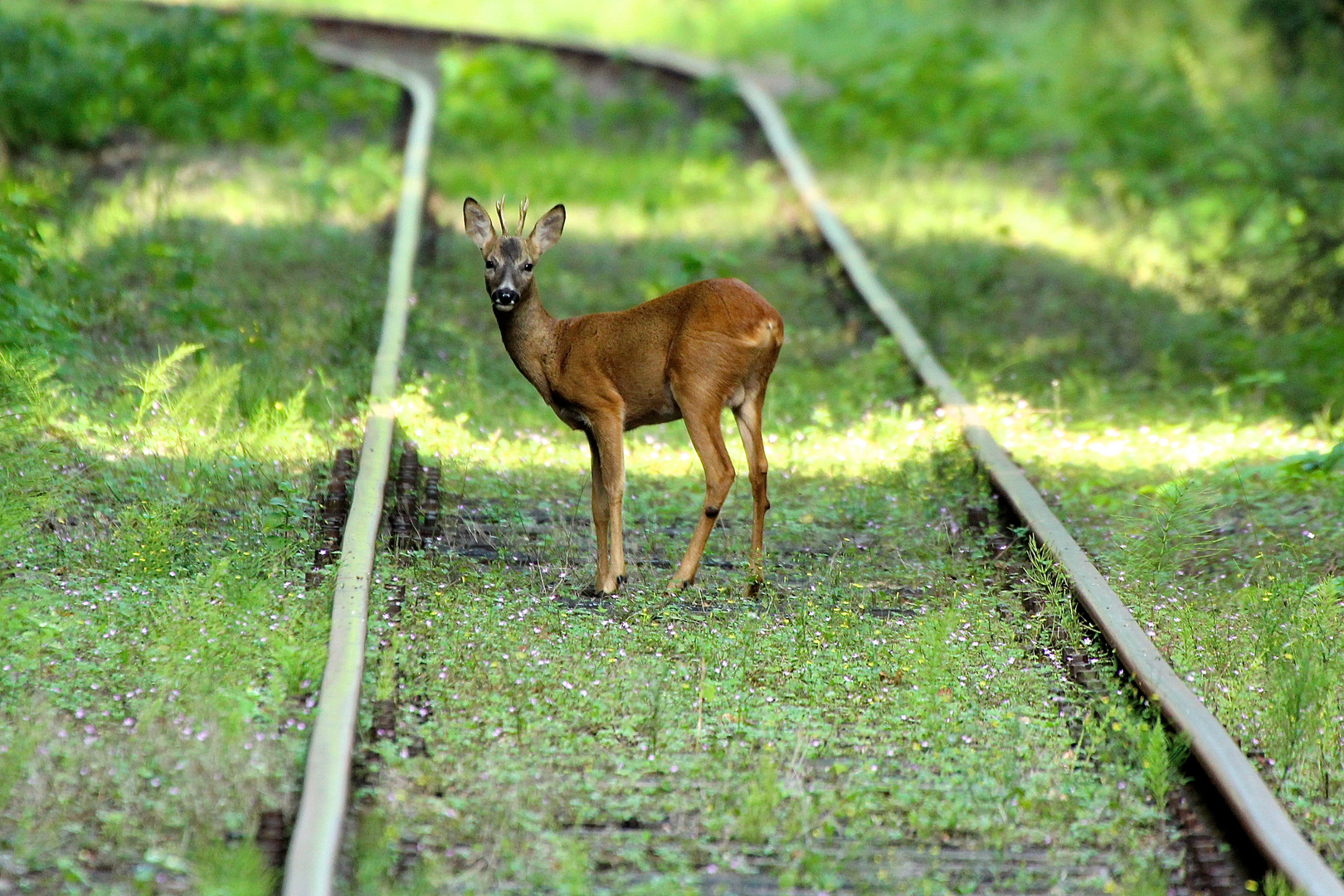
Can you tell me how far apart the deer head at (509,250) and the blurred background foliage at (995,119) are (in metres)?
3.47

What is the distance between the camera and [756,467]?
22.0 feet

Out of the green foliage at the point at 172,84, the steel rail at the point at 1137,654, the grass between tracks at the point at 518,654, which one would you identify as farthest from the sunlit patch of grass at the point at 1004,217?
the green foliage at the point at 172,84

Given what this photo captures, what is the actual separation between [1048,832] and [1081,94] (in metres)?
16.1

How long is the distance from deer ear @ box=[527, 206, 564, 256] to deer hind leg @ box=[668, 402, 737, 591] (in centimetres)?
79

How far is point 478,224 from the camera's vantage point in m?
6.54

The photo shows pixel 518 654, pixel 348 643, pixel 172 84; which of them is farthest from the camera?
pixel 172 84

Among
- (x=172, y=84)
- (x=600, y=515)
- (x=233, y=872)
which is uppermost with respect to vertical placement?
(x=172, y=84)

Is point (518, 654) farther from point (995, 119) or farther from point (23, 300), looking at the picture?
point (995, 119)

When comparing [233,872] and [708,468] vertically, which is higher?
[708,468]

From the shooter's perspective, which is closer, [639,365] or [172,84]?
[639,365]

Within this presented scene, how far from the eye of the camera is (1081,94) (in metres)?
19.7

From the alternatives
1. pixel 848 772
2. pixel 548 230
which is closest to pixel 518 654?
pixel 848 772

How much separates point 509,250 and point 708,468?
109cm

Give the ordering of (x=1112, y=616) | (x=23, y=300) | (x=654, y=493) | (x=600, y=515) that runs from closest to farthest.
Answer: (x=1112, y=616), (x=600, y=515), (x=654, y=493), (x=23, y=300)
